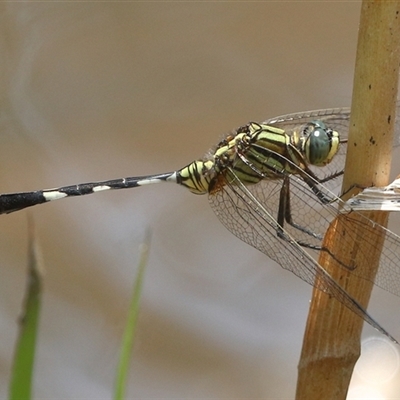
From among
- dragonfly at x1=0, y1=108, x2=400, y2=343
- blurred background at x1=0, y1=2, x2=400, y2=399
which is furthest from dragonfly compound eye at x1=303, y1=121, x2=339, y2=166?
blurred background at x1=0, y1=2, x2=400, y2=399

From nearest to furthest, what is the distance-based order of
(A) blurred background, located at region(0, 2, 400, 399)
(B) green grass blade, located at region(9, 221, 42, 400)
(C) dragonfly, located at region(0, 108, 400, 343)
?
(B) green grass blade, located at region(9, 221, 42, 400), (C) dragonfly, located at region(0, 108, 400, 343), (A) blurred background, located at region(0, 2, 400, 399)

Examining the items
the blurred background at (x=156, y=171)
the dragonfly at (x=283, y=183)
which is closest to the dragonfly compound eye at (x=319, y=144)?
the dragonfly at (x=283, y=183)

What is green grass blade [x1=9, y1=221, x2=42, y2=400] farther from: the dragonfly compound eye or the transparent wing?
the dragonfly compound eye

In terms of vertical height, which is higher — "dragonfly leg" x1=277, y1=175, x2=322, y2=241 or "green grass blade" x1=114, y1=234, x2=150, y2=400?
"dragonfly leg" x1=277, y1=175, x2=322, y2=241

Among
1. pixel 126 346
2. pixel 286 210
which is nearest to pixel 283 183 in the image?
pixel 286 210

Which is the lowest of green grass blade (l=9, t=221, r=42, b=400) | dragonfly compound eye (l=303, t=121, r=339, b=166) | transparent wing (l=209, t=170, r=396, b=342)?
green grass blade (l=9, t=221, r=42, b=400)

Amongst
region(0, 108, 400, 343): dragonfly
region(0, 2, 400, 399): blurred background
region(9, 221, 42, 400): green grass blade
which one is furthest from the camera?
region(0, 2, 400, 399): blurred background
